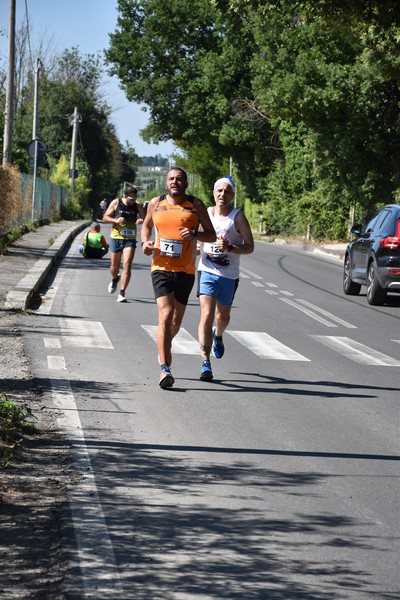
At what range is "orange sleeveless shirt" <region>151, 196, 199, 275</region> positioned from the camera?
1013cm

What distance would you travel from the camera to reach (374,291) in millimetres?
20297

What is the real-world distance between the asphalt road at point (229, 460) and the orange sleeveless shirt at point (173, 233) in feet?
3.68

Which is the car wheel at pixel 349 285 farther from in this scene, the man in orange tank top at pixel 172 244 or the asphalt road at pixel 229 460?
the man in orange tank top at pixel 172 244

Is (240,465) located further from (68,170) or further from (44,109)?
(44,109)

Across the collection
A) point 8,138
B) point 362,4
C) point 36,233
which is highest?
point 362,4

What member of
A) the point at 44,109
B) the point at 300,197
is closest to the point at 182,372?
the point at 300,197

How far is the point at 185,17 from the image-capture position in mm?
59219

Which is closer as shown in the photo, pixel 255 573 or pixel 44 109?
pixel 255 573

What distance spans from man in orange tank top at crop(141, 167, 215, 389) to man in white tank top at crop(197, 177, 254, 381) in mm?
542

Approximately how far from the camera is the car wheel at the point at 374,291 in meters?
20.2

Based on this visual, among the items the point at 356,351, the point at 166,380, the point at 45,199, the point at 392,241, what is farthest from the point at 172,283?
the point at 45,199

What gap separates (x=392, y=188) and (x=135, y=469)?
103ft

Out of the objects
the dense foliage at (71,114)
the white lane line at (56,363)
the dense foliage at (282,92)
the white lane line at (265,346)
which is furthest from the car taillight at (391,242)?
the dense foliage at (71,114)

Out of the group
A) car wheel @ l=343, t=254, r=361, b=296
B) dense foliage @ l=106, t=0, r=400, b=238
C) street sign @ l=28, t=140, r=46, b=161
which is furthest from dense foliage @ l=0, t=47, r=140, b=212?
car wheel @ l=343, t=254, r=361, b=296
